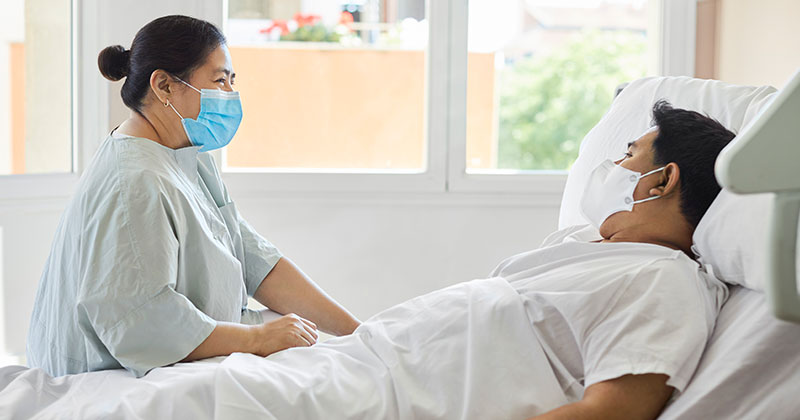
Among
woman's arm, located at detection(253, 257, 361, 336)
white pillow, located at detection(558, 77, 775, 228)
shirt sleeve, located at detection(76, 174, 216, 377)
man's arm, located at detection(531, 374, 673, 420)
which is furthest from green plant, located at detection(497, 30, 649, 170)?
man's arm, located at detection(531, 374, 673, 420)

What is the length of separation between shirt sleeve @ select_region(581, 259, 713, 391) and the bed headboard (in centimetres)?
29

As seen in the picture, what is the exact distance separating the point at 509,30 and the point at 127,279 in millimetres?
1869

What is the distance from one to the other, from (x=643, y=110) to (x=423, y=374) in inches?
36.8

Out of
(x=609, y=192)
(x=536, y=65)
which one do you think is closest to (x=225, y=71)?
(x=609, y=192)

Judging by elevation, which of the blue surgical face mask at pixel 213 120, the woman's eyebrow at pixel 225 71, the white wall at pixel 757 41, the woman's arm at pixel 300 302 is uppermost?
the white wall at pixel 757 41

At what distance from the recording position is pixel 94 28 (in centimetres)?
235

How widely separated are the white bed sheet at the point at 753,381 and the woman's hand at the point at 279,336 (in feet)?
2.30

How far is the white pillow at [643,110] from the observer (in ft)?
4.92

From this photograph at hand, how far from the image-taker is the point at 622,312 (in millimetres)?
1051

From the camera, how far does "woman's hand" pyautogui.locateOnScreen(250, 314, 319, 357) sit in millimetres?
1359

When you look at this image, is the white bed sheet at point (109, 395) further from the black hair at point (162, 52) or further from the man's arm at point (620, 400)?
the black hair at point (162, 52)

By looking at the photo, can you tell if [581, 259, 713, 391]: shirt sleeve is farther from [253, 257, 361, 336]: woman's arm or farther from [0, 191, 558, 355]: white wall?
[0, 191, 558, 355]: white wall

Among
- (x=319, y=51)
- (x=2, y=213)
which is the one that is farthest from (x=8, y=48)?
(x=319, y=51)

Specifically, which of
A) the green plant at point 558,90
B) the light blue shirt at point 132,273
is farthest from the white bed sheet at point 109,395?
the green plant at point 558,90
